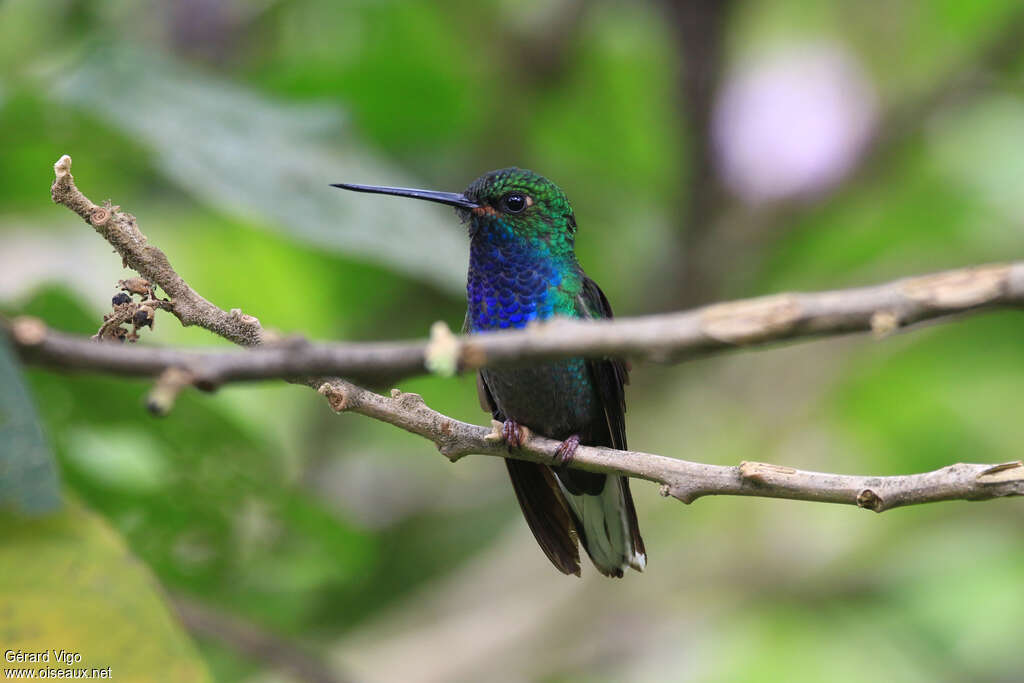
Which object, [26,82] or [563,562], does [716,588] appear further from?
[26,82]

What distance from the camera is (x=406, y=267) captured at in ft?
7.29

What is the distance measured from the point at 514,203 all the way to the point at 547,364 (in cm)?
42

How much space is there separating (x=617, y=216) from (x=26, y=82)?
214cm

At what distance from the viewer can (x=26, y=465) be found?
120 centimetres

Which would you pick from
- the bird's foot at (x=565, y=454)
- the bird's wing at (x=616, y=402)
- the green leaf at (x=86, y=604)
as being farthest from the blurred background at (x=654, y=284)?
the green leaf at (x=86, y=604)

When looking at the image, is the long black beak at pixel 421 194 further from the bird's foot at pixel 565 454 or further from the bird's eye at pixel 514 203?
the bird's foot at pixel 565 454

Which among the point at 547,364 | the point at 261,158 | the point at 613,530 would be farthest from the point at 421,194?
the point at 613,530

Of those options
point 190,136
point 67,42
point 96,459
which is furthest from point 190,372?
point 67,42

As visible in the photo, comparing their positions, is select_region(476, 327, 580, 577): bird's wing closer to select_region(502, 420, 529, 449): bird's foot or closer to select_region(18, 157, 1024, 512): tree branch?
select_region(502, 420, 529, 449): bird's foot

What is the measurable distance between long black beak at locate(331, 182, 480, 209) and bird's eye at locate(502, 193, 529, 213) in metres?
0.07

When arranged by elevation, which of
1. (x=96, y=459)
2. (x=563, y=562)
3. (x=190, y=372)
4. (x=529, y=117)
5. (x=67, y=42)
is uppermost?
(x=67, y=42)

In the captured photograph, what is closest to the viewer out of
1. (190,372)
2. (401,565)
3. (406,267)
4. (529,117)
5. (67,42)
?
(190,372)

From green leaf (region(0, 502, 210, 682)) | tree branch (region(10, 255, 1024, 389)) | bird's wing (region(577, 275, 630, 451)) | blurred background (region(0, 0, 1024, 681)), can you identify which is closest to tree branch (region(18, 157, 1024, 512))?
tree branch (region(10, 255, 1024, 389))

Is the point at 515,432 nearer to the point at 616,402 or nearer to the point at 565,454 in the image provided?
the point at 616,402
